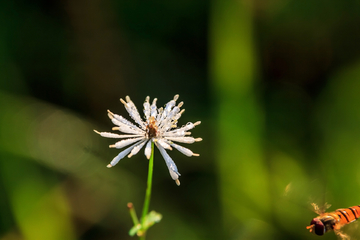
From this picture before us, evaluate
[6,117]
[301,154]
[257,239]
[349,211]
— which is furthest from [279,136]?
[6,117]

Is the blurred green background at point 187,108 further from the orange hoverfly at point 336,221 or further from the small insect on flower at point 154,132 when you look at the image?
the small insect on flower at point 154,132

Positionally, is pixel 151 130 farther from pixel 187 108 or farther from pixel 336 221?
pixel 187 108

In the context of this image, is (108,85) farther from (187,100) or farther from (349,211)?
(349,211)

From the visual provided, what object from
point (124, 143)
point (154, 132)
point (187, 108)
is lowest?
point (124, 143)

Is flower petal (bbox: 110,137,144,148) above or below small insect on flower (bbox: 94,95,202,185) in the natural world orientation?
below

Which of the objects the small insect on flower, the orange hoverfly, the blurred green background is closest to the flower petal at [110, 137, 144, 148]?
the small insect on flower

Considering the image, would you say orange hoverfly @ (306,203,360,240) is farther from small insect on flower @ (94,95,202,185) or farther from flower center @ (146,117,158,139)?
flower center @ (146,117,158,139)

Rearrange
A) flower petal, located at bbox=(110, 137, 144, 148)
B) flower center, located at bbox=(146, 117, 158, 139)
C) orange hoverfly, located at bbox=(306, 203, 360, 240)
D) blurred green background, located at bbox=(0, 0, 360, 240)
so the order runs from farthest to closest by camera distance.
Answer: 1. blurred green background, located at bbox=(0, 0, 360, 240)
2. flower center, located at bbox=(146, 117, 158, 139)
3. flower petal, located at bbox=(110, 137, 144, 148)
4. orange hoverfly, located at bbox=(306, 203, 360, 240)

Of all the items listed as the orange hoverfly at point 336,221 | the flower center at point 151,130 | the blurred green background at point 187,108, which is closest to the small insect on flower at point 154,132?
the flower center at point 151,130

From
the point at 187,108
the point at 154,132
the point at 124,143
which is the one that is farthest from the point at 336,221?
the point at 187,108
